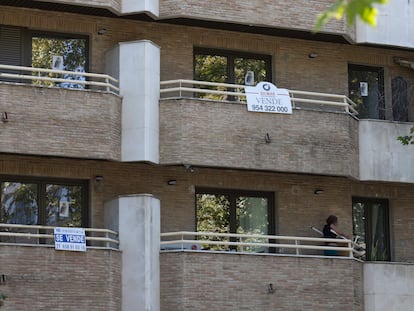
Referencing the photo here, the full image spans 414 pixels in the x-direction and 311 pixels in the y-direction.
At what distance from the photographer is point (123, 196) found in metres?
22.2

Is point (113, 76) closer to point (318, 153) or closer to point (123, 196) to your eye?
point (123, 196)

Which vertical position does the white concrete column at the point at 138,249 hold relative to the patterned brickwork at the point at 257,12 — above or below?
below

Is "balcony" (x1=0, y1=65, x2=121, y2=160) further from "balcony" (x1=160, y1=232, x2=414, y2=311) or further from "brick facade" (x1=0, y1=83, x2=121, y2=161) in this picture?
"balcony" (x1=160, y1=232, x2=414, y2=311)

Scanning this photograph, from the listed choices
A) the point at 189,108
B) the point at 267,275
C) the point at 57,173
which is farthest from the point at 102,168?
the point at 267,275

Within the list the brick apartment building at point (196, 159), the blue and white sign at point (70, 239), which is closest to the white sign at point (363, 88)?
the brick apartment building at point (196, 159)

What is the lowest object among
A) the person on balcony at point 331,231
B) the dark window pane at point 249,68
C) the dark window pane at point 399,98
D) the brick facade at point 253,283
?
the brick facade at point 253,283

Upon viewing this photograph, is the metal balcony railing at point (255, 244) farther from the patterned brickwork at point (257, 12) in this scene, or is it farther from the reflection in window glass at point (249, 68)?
the patterned brickwork at point (257, 12)

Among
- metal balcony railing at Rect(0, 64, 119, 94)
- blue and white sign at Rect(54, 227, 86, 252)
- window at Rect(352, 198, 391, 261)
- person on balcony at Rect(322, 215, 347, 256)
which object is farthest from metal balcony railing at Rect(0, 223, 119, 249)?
window at Rect(352, 198, 391, 261)

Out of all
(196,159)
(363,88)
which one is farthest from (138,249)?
(363,88)

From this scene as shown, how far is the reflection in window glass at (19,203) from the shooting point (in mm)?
22469

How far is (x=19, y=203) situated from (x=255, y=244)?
17.6ft

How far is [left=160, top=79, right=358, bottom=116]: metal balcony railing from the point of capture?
23266 mm

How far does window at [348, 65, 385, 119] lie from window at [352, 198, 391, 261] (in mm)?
2305

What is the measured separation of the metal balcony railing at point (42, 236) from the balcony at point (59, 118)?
1.62 metres
